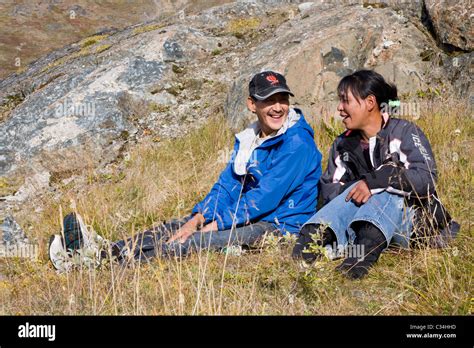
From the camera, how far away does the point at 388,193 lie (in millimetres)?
4445

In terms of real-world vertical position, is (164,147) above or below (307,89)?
below

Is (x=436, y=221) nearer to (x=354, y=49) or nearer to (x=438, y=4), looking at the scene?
(x=354, y=49)

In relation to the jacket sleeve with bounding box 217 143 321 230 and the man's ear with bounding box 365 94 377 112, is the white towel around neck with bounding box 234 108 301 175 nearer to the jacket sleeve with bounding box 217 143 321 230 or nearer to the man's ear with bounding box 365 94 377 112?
the jacket sleeve with bounding box 217 143 321 230

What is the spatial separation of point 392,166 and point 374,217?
50 centimetres

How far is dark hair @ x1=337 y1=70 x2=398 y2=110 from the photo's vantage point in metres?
4.91

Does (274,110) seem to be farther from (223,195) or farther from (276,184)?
(223,195)

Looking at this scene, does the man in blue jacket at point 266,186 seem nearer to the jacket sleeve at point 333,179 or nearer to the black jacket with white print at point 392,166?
the jacket sleeve at point 333,179

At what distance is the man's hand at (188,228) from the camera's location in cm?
515

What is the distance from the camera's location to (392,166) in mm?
4488

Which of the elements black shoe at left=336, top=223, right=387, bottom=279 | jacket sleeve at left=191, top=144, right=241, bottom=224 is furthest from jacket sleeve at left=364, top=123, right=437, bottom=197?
Answer: jacket sleeve at left=191, top=144, right=241, bottom=224

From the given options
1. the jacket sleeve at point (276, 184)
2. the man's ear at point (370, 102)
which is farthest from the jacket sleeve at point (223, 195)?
the man's ear at point (370, 102)

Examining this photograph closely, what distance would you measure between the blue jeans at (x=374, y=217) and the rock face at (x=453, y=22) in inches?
199
